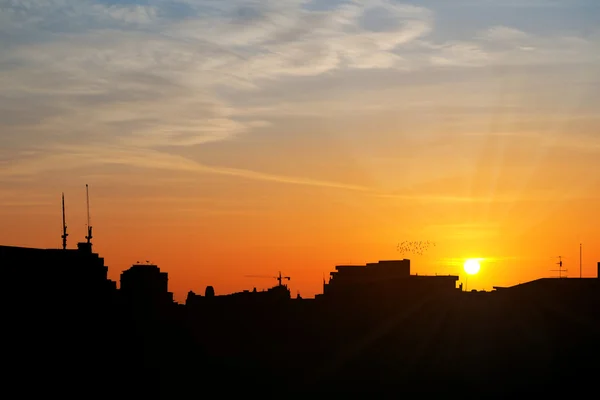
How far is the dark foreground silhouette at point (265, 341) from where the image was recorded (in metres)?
56.9

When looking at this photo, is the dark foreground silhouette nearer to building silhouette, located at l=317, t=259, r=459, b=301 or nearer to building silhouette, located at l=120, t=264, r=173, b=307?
building silhouette, located at l=120, t=264, r=173, b=307

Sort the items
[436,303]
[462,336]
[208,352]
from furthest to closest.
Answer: [436,303] < [462,336] < [208,352]

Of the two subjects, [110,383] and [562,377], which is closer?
[110,383]

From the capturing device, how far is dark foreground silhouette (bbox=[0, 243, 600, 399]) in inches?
2242

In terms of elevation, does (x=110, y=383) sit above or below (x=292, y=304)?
below

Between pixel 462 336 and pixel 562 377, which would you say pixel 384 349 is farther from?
pixel 562 377

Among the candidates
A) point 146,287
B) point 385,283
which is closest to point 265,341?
point 146,287

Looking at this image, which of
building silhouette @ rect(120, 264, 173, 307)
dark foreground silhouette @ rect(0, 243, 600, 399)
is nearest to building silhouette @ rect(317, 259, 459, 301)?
dark foreground silhouette @ rect(0, 243, 600, 399)

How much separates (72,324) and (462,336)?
28887mm

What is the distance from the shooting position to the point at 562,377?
209 feet

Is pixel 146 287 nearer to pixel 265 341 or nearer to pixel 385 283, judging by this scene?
pixel 265 341

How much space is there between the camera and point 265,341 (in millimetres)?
74812

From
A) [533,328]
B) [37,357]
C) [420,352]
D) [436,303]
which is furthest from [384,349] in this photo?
[37,357]

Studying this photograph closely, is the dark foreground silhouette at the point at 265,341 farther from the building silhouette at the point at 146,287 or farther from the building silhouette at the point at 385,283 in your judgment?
the building silhouette at the point at 385,283
